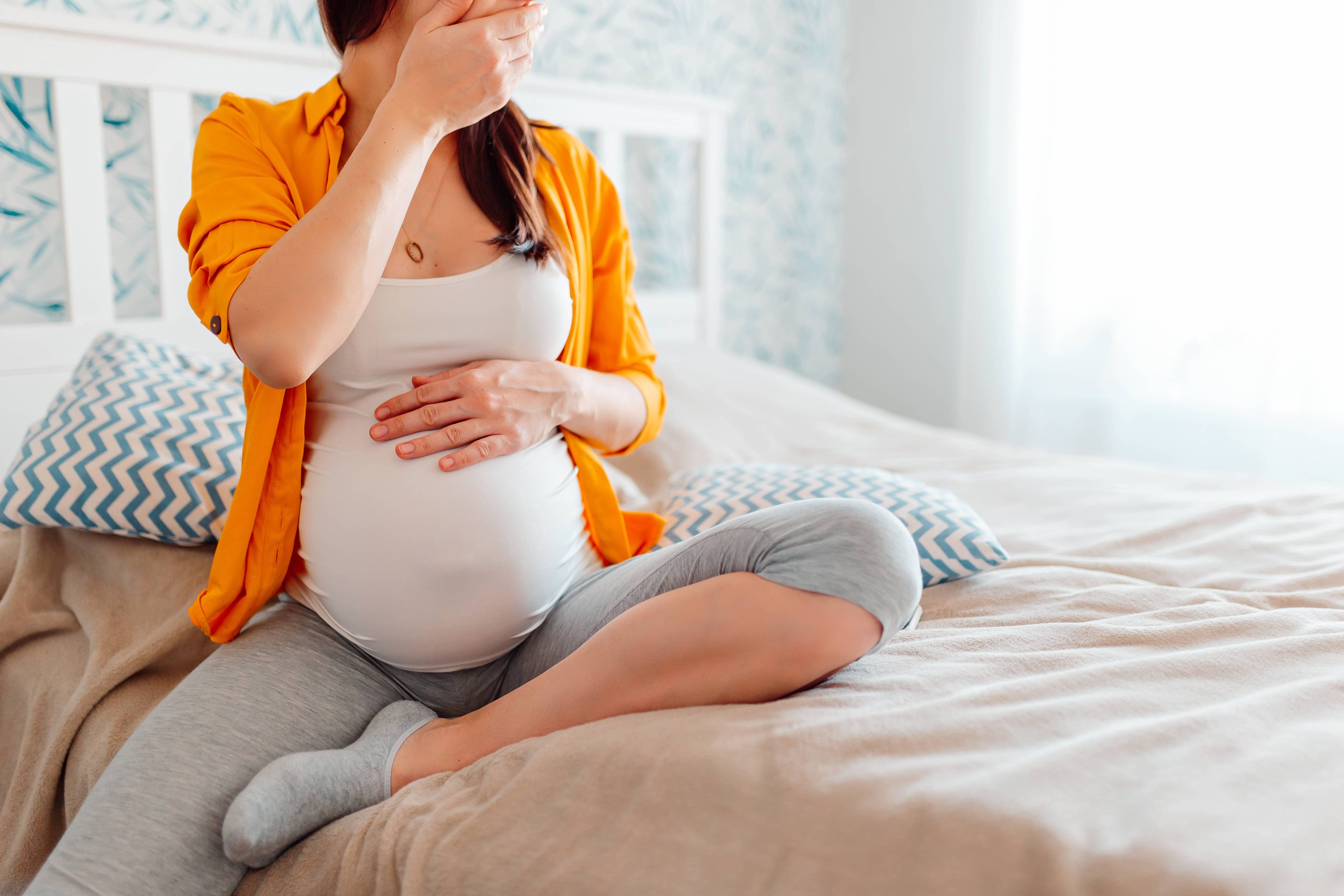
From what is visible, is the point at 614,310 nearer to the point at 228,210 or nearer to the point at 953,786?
the point at 228,210

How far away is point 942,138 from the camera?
269cm

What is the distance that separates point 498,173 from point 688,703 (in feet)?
1.78

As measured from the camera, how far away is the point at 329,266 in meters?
0.78

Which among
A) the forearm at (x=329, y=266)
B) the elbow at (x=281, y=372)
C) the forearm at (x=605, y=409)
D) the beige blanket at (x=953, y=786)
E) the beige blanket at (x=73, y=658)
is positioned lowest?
the beige blanket at (x=73, y=658)

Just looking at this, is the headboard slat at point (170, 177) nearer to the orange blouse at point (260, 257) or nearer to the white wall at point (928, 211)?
the orange blouse at point (260, 257)

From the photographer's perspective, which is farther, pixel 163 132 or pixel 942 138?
pixel 942 138

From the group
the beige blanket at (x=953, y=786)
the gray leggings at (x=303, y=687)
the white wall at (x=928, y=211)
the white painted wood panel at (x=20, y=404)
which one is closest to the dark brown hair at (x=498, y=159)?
the gray leggings at (x=303, y=687)

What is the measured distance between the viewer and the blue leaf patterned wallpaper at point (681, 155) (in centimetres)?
140

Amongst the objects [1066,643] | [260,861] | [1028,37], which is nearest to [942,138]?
[1028,37]

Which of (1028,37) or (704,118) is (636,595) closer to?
(704,118)

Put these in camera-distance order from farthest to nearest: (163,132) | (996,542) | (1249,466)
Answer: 1. (1249,466)
2. (163,132)
3. (996,542)

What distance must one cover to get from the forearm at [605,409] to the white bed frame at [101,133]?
30.5 inches

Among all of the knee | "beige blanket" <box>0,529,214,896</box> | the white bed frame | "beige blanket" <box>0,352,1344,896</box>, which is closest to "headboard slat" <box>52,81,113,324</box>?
the white bed frame

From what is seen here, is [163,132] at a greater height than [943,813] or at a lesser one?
greater
